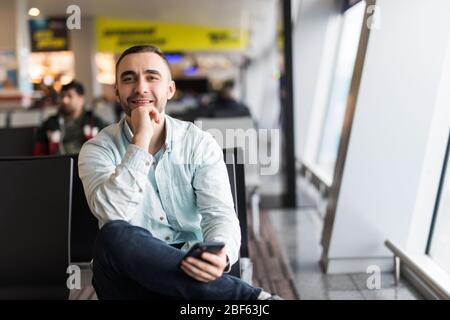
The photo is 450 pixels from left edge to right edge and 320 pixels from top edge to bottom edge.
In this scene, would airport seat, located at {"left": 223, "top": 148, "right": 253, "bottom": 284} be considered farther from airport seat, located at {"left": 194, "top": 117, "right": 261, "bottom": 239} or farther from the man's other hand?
airport seat, located at {"left": 194, "top": 117, "right": 261, "bottom": 239}

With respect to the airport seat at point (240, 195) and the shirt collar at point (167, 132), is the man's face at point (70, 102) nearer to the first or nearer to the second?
the airport seat at point (240, 195)

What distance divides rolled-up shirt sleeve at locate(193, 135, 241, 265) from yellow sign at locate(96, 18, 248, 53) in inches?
445

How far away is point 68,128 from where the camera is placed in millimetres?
4121

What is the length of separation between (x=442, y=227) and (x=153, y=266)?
2519 millimetres

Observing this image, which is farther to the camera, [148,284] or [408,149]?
[408,149]

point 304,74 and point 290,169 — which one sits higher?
point 304,74

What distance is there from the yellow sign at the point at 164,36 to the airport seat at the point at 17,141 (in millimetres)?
9108

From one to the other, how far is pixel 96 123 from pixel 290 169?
8.14 ft

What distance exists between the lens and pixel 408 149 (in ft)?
11.9

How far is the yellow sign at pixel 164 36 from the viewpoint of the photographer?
44.0ft

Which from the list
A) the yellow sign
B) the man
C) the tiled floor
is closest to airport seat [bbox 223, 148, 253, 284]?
the man

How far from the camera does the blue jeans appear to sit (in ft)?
5.08

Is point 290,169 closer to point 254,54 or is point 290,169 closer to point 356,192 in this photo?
point 356,192
